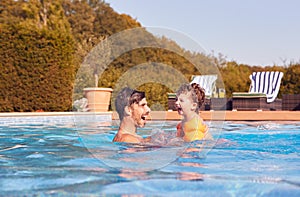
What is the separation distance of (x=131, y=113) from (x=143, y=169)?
1216 mm

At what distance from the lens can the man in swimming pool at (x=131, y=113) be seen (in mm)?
4207

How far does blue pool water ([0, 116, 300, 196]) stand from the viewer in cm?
245

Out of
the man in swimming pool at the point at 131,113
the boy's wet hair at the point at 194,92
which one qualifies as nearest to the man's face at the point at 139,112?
the man in swimming pool at the point at 131,113

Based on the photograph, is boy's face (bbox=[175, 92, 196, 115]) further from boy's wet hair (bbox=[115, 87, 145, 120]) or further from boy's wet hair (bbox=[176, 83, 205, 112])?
boy's wet hair (bbox=[115, 87, 145, 120])

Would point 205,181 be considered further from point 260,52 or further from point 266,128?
point 260,52

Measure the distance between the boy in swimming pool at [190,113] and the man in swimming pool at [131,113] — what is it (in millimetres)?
363

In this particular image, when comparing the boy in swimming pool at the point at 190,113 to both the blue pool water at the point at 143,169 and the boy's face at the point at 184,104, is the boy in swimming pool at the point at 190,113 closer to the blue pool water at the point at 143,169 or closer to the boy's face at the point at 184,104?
the boy's face at the point at 184,104

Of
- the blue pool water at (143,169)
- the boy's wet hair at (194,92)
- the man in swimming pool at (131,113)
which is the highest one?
the boy's wet hair at (194,92)

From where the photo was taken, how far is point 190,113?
4.24 metres

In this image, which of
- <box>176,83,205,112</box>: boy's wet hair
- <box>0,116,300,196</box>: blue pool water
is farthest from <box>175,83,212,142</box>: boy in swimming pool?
<box>0,116,300,196</box>: blue pool water

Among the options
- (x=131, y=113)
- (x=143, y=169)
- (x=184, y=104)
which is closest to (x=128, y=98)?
(x=131, y=113)

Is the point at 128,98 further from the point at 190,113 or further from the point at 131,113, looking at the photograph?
the point at 190,113

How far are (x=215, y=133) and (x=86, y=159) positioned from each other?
4.60 feet

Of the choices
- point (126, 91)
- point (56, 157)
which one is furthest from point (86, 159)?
point (126, 91)
